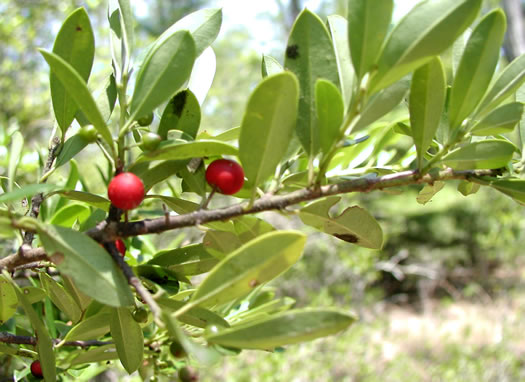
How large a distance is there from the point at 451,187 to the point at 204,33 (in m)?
10.4

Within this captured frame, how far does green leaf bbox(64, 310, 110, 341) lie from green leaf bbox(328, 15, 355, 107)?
0.42 metres

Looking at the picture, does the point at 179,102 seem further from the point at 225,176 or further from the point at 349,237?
the point at 349,237

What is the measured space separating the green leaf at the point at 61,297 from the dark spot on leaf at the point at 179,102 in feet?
0.98

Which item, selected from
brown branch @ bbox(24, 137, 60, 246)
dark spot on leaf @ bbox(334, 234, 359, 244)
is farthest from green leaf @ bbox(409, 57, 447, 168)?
brown branch @ bbox(24, 137, 60, 246)

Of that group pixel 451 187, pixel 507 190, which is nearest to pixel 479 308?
pixel 451 187

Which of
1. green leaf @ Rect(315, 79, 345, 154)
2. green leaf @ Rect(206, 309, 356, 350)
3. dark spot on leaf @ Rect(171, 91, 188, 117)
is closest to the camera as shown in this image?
green leaf @ Rect(206, 309, 356, 350)

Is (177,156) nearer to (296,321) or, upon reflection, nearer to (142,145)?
(142,145)

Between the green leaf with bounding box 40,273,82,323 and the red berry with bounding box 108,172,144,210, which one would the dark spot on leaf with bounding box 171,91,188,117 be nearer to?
the red berry with bounding box 108,172,144,210

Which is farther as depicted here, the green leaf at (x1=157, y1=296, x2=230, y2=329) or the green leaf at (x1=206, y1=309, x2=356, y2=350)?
the green leaf at (x1=157, y1=296, x2=230, y2=329)

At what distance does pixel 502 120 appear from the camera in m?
0.54

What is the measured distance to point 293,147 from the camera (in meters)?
0.61

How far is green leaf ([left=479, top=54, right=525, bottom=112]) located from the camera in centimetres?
54

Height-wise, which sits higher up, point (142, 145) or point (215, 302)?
point (142, 145)

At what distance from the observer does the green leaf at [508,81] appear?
0.54m
